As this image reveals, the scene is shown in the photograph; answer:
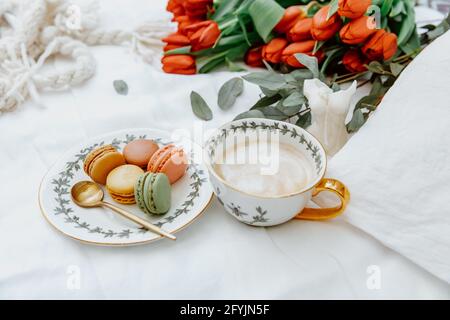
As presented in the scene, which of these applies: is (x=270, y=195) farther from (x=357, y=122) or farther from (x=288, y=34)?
(x=288, y=34)

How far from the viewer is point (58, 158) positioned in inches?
23.7

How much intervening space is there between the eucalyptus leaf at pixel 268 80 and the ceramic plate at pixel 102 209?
13 cm

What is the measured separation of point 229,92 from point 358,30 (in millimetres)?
206

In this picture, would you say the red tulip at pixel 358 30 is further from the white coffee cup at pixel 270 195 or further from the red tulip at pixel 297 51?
the white coffee cup at pixel 270 195

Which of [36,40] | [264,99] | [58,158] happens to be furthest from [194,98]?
[36,40]

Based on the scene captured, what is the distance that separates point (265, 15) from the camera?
0.74 m

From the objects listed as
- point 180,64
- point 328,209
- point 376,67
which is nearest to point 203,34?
point 180,64

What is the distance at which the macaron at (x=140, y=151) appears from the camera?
1.85ft

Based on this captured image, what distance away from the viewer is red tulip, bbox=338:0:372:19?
62 cm

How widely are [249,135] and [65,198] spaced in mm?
228

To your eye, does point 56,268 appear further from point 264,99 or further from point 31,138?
point 264,99

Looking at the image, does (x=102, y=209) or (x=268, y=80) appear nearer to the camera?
(x=102, y=209)

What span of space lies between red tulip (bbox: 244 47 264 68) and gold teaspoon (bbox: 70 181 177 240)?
375 mm

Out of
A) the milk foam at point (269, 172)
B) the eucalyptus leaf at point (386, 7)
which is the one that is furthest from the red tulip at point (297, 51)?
the milk foam at point (269, 172)
